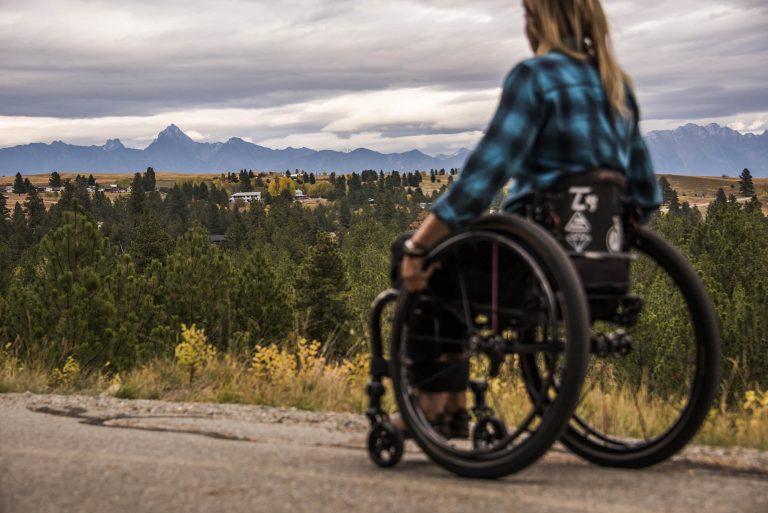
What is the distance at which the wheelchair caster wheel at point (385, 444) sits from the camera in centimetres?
340

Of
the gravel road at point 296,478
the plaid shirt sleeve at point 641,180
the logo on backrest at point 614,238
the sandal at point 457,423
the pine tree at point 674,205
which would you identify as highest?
the plaid shirt sleeve at point 641,180

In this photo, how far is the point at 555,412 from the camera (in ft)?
9.62

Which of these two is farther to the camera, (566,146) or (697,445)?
(697,445)

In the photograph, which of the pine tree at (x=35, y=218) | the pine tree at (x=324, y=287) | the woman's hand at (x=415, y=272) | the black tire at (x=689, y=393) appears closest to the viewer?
the black tire at (x=689, y=393)

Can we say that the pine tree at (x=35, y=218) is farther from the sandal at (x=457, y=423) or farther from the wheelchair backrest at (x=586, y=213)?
the wheelchair backrest at (x=586, y=213)

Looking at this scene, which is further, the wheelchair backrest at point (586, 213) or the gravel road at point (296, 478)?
the wheelchair backrest at point (586, 213)

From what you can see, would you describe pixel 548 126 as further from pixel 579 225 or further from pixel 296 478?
pixel 296 478

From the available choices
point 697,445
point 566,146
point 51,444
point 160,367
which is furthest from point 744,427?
point 160,367

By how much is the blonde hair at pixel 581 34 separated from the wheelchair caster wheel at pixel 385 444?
5.31ft

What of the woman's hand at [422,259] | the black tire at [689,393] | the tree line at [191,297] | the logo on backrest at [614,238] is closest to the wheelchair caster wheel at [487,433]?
the black tire at [689,393]

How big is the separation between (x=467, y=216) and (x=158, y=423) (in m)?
2.40

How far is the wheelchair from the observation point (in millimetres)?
2982

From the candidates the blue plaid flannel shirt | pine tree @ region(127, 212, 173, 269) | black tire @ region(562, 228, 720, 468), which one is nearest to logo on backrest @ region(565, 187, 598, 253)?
the blue plaid flannel shirt

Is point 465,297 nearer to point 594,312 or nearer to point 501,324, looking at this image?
point 501,324
